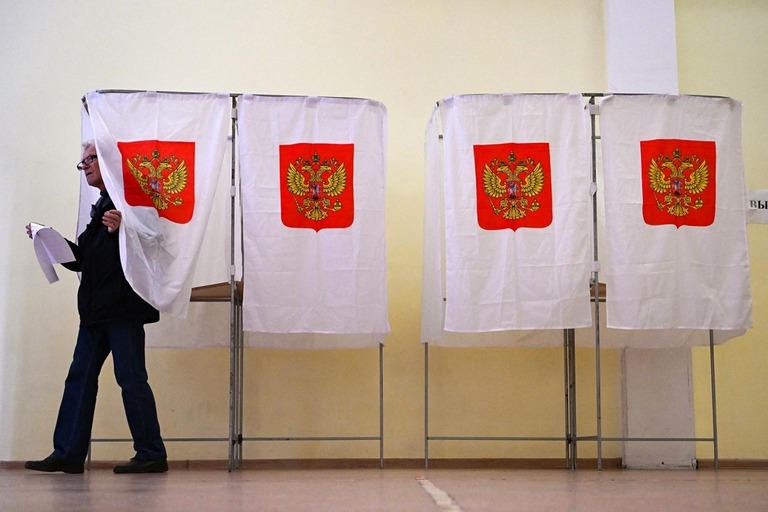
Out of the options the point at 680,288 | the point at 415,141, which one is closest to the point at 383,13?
the point at 415,141

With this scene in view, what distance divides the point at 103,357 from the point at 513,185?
1.87 metres

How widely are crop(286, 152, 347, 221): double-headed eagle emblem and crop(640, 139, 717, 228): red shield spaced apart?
1321 mm

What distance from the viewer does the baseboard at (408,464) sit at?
16.9 ft

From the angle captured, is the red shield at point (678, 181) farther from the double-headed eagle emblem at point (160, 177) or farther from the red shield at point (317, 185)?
the double-headed eagle emblem at point (160, 177)

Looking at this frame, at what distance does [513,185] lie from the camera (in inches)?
177

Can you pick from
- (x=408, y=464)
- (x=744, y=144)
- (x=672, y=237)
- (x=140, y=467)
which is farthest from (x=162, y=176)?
(x=744, y=144)

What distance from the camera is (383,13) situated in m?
5.50

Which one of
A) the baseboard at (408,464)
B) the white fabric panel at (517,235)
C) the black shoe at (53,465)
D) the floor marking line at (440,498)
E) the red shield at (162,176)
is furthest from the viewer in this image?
the baseboard at (408,464)

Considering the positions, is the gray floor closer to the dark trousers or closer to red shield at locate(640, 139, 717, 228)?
the dark trousers

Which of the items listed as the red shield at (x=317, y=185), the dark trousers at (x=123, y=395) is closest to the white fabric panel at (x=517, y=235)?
the red shield at (x=317, y=185)

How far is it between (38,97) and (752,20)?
381cm

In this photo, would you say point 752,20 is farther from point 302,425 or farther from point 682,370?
point 302,425

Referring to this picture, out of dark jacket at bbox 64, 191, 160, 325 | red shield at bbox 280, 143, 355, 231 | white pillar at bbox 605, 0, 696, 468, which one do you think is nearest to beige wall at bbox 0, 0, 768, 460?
white pillar at bbox 605, 0, 696, 468

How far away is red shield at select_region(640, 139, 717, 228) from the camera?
449cm
